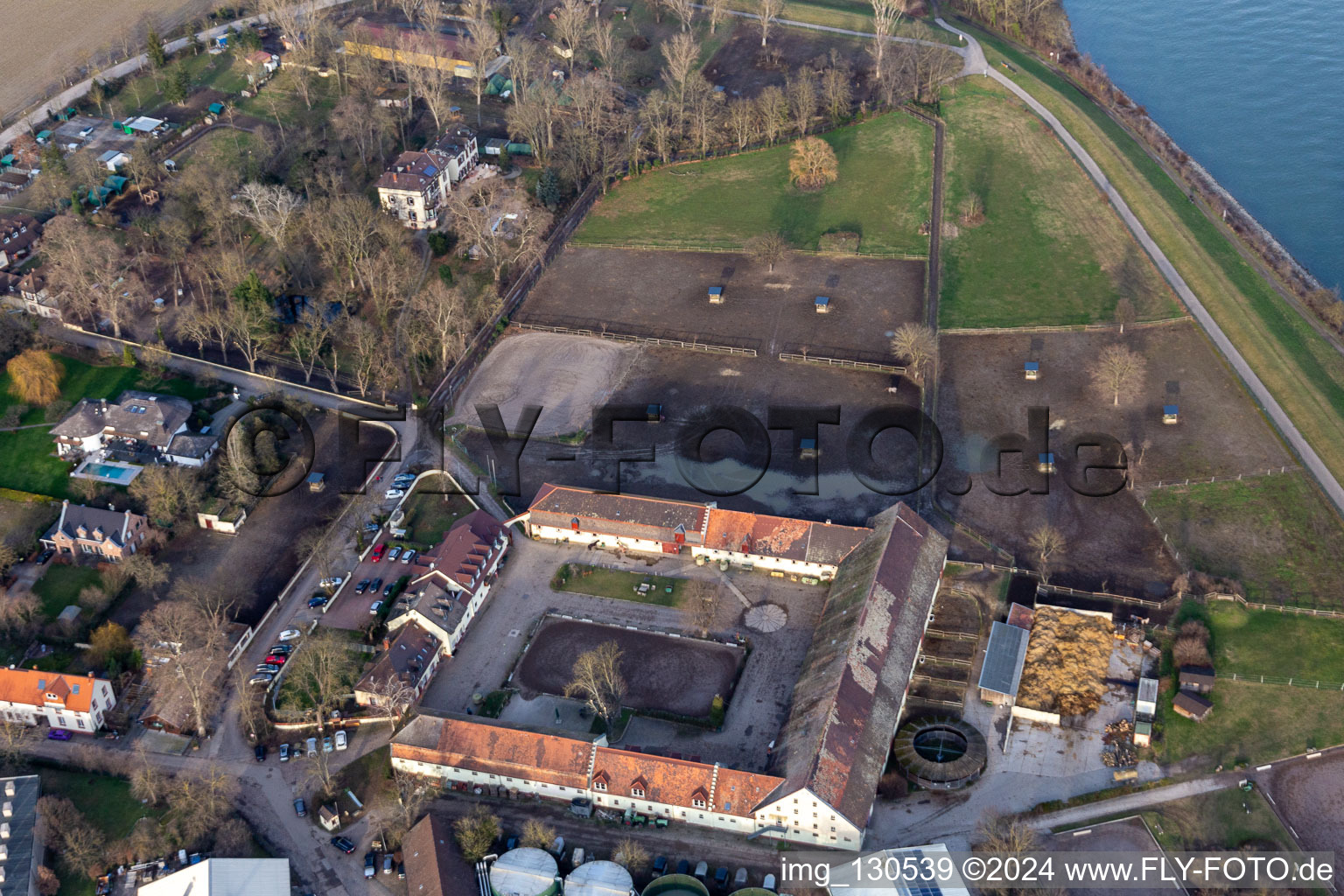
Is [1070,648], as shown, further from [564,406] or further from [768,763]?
[564,406]

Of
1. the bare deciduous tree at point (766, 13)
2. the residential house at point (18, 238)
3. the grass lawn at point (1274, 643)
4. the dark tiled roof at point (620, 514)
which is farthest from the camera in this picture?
the bare deciduous tree at point (766, 13)

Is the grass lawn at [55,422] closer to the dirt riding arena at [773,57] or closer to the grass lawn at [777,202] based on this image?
the grass lawn at [777,202]

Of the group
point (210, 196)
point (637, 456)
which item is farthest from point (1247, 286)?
point (210, 196)

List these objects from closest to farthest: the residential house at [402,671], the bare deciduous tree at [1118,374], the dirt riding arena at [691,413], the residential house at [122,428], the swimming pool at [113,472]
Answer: the residential house at [402,671], the dirt riding arena at [691,413], the swimming pool at [113,472], the residential house at [122,428], the bare deciduous tree at [1118,374]

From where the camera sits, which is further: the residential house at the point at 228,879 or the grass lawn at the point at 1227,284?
the grass lawn at the point at 1227,284

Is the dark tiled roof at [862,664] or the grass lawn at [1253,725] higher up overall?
the dark tiled roof at [862,664]

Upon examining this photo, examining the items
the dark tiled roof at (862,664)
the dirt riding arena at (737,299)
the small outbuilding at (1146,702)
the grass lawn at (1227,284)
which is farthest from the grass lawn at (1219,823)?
the dirt riding arena at (737,299)

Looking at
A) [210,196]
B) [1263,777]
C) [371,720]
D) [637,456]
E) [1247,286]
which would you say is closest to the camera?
[1263,777]

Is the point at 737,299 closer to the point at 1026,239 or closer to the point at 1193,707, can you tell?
the point at 1026,239
